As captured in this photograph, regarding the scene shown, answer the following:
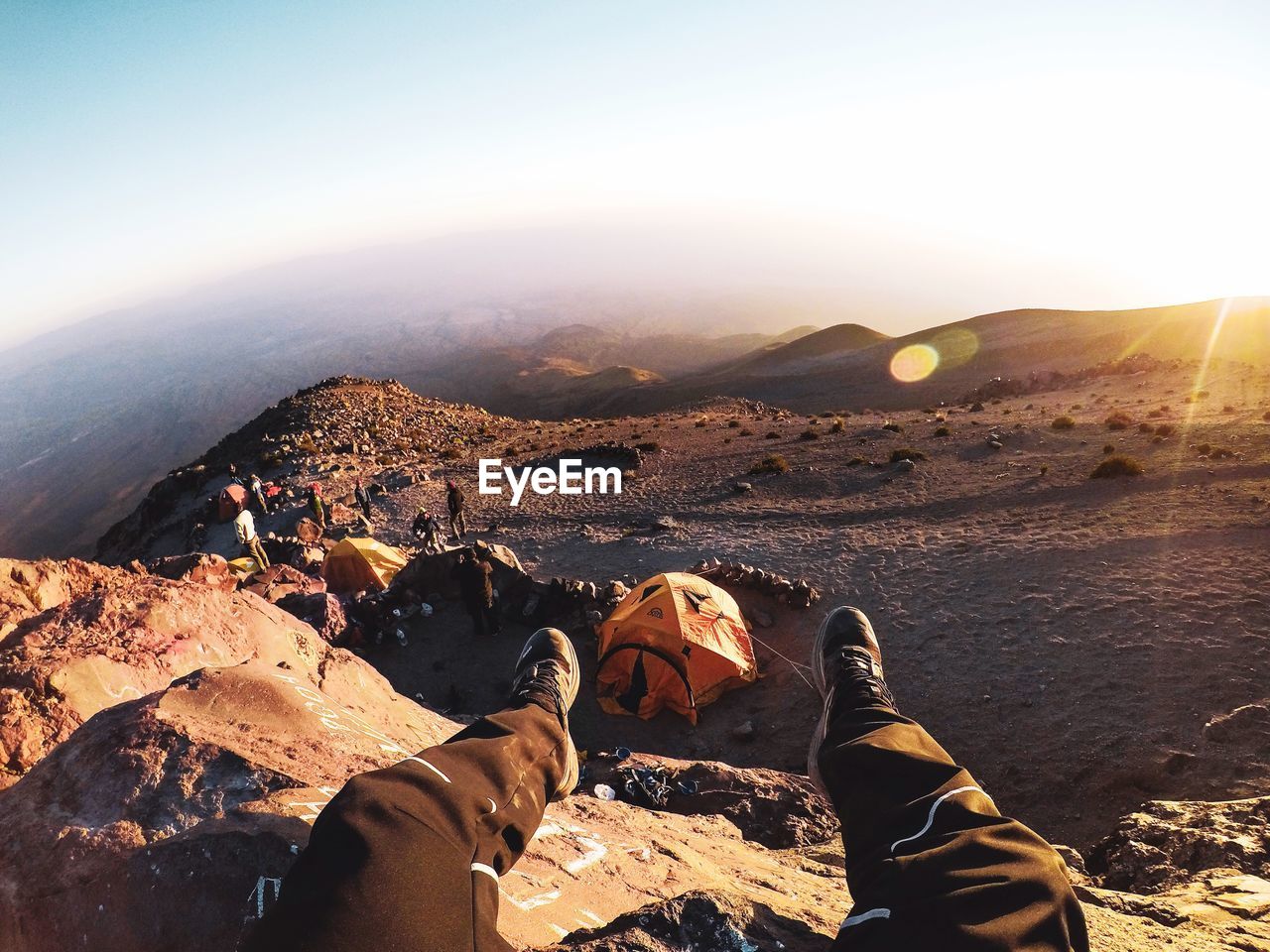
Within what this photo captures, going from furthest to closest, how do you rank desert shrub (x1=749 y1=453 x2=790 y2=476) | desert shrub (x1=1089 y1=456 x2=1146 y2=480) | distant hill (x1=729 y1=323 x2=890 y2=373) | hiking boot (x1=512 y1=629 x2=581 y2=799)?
1. distant hill (x1=729 y1=323 x2=890 y2=373)
2. desert shrub (x1=749 y1=453 x2=790 y2=476)
3. desert shrub (x1=1089 y1=456 x2=1146 y2=480)
4. hiking boot (x1=512 y1=629 x2=581 y2=799)

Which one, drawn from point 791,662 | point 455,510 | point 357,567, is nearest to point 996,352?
point 455,510

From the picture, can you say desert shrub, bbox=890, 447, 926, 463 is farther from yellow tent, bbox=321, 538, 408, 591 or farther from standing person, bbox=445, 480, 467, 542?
yellow tent, bbox=321, 538, 408, 591

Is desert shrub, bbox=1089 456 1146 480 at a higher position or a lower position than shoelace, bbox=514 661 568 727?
lower

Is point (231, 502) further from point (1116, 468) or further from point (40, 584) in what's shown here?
point (1116, 468)

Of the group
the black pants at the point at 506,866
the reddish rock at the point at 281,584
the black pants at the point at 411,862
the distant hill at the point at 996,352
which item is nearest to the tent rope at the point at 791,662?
the black pants at the point at 506,866

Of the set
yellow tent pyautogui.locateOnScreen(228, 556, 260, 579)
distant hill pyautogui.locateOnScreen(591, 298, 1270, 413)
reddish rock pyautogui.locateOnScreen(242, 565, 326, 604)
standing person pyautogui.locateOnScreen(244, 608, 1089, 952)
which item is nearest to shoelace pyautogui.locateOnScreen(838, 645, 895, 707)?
standing person pyautogui.locateOnScreen(244, 608, 1089, 952)

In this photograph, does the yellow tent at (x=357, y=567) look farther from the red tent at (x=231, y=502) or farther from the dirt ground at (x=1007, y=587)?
the red tent at (x=231, y=502)
